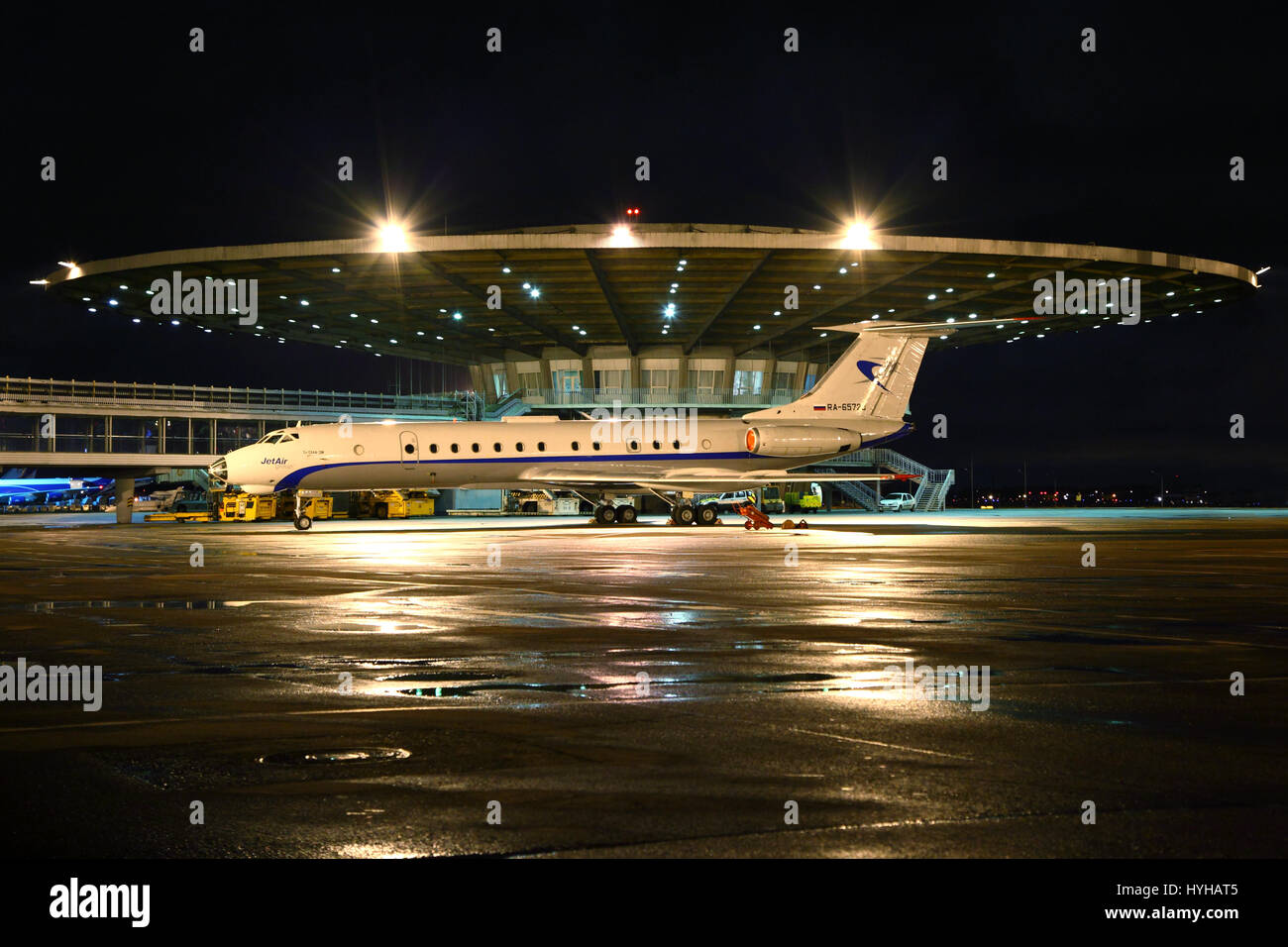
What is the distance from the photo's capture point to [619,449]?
41062 millimetres

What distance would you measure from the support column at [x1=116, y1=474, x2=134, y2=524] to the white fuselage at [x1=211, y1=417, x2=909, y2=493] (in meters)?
15.9

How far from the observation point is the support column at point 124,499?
172 feet

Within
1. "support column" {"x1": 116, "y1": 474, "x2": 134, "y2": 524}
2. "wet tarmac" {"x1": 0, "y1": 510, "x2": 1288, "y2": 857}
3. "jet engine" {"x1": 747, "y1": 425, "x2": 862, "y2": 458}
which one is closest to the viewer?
"wet tarmac" {"x1": 0, "y1": 510, "x2": 1288, "y2": 857}

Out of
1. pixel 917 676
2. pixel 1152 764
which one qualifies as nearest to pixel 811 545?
pixel 917 676

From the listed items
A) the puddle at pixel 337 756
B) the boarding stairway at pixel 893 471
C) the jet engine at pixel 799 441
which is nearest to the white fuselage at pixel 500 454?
the jet engine at pixel 799 441

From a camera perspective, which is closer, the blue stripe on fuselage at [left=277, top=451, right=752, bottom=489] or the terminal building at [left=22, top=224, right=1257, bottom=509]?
the blue stripe on fuselage at [left=277, top=451, right=752, bottom=489]

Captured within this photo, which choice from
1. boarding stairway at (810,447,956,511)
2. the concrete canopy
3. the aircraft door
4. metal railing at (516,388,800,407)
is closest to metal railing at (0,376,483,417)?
the concrete canopy

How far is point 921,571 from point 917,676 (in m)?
11.1

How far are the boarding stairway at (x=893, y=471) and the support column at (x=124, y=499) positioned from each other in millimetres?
37320

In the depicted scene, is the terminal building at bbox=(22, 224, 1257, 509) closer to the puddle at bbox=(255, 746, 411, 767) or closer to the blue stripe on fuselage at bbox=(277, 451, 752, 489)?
the blue stripe on fuselage at bbox=(277, 451, 752, 489)

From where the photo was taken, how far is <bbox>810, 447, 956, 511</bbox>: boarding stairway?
67.8 meters

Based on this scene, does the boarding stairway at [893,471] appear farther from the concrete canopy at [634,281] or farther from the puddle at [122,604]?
the puddle at [122,604]

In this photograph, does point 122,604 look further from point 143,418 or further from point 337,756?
point 143,418
